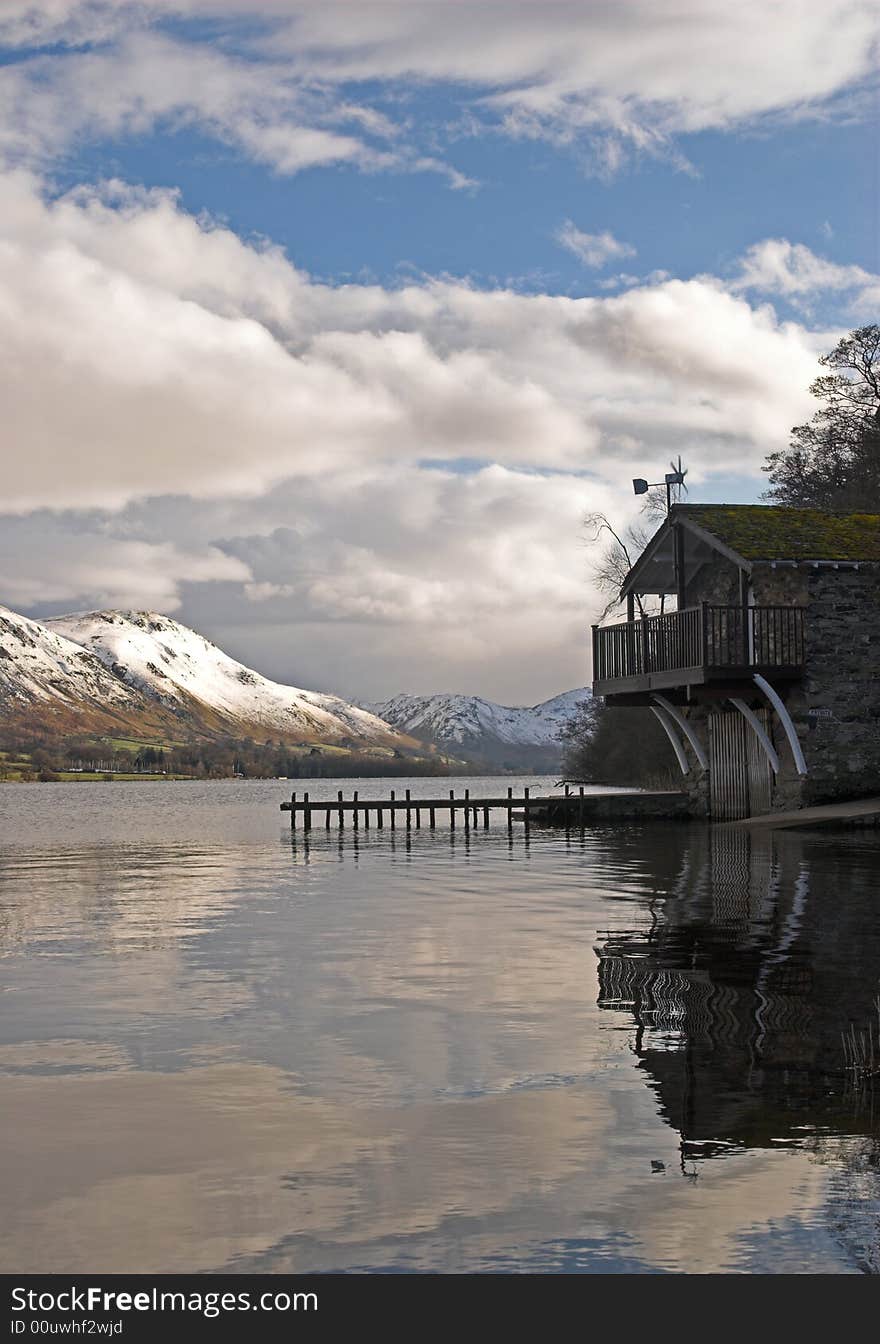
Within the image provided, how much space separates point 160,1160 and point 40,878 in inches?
972

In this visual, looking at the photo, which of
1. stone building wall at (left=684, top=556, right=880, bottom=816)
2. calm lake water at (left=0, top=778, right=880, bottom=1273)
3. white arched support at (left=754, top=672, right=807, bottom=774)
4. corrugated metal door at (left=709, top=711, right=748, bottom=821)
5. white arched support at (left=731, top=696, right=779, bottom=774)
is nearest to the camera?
calm lake water at (left=0, top=778, right=880, bottom=1273)

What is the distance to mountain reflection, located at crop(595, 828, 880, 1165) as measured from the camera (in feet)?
32.2

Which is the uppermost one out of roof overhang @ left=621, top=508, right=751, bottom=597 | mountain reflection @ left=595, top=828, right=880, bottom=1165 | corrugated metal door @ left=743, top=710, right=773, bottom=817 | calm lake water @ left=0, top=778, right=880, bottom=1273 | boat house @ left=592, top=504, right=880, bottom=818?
roof overhang @ left=621, top=508, right=751, bottom=597

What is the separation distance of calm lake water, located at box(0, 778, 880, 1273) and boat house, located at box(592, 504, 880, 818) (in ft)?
58.9

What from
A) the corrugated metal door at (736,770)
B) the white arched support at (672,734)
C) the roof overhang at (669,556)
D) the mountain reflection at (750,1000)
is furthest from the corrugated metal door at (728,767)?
the mountain reflection at (750,1000)

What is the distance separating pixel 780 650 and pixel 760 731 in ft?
7.73

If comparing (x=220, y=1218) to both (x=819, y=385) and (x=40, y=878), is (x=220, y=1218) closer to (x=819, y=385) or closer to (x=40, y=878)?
(x=40, y=878)

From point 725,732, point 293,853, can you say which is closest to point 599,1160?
point 293,853

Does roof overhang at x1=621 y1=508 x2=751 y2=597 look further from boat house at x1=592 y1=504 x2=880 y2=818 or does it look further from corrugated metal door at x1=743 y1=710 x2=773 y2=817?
corrugated metal door at x1=743 y1=710 x2=773 y2=817

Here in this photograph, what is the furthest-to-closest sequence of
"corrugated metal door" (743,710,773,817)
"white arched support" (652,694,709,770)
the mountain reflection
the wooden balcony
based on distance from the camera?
"white arched support" (652,694,709,770) < "corrugated metal door" (743,710,773,817) < the wooden balcony < the mountain reflection

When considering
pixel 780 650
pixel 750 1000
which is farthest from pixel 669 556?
pixel 750 1000

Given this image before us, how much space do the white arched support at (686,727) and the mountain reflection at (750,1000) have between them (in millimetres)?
19818

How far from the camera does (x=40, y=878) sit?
32.7 m

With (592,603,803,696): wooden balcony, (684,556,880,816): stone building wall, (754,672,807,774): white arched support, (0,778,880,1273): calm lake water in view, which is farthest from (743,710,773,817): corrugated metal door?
(0,778,880,1273): calm lake water
